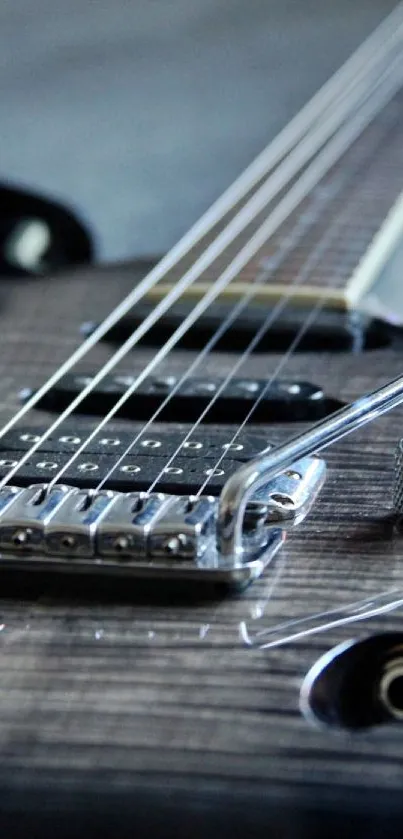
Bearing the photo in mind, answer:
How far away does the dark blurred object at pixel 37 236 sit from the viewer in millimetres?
1237

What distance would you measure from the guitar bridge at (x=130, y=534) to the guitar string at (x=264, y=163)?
0.15 meters

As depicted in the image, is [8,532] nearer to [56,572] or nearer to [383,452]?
[56,572]

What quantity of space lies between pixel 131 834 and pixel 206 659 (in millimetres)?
105

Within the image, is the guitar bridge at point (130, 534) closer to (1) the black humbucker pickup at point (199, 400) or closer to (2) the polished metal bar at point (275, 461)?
(2) the polished metal bar at point (275, 461)

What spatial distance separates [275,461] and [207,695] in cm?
14

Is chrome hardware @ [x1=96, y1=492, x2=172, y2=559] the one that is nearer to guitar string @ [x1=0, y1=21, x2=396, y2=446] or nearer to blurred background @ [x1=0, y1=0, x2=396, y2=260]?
guitar string @ [x1=0, y1=21, x2=396, y2=446]

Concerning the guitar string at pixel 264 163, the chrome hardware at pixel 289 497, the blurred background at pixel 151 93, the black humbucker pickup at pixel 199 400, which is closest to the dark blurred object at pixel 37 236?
the blurred background at pixel 151 93

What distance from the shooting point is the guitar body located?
44 centimetres

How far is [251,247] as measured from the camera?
1115 millimetres

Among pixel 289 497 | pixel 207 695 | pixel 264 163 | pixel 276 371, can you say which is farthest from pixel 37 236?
pixel 207 695

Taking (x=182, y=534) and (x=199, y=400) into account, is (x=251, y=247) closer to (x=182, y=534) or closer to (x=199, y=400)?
(x=199, y=400)

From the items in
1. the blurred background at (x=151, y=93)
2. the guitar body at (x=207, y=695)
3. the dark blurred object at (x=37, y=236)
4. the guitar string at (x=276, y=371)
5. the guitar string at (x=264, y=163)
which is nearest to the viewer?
the guitar body at (x=207, y=695)

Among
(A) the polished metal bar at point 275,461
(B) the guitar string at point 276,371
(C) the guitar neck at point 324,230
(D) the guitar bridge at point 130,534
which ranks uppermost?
(A) the polished metal bar at point 275,461

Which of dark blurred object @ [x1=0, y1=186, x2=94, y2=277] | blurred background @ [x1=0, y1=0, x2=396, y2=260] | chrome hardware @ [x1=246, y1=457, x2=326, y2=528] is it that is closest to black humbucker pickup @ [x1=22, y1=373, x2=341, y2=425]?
chrome hardware @ [x1=246, y1=457, x2=326, y2=528]
